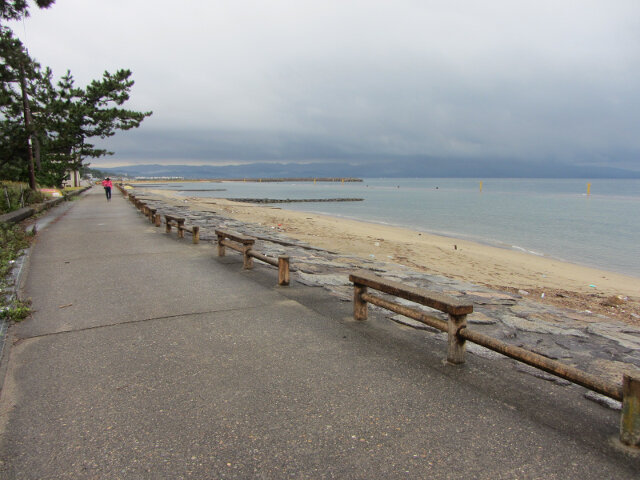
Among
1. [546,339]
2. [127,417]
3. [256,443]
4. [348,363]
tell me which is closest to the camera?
[256,443]

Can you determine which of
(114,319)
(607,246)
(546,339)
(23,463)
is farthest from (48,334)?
(607,246)

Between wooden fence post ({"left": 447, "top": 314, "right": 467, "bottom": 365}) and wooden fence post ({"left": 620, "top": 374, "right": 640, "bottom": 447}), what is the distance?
4.72 feet

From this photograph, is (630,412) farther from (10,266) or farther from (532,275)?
(532,275)

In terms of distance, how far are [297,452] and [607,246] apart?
26.8 meters

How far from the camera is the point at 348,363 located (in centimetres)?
430

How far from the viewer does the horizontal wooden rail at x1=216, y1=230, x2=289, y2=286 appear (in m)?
7.31

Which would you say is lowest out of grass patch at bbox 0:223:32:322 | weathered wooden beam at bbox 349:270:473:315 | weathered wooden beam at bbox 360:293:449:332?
grass patch at bbox 0:223:32:322

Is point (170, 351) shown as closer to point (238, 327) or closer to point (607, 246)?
point (238, 327)

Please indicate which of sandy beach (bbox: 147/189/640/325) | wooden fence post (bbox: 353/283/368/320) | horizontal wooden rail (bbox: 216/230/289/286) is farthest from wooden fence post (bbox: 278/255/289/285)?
sandy beach (bbox: 147/189/640/325)

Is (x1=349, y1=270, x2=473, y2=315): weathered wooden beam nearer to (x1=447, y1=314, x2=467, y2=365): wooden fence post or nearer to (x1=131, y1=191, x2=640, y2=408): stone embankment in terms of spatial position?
(x1=447, y1=314, x2=467, y2=365): wooden fence post

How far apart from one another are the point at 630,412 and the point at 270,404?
2569 mm

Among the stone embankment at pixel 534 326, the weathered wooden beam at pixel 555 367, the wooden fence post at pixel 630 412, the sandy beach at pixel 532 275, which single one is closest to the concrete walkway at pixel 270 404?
the wooden fence post at pixel 630 412

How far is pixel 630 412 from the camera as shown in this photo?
113 inches

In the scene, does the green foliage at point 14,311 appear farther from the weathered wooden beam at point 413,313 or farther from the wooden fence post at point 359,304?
the weathered wooden beam at point 413,313
